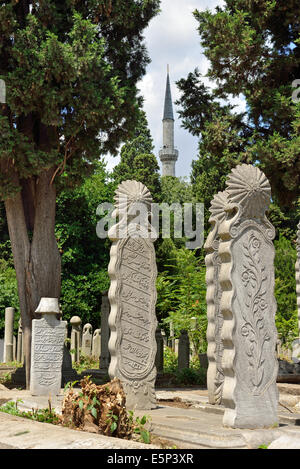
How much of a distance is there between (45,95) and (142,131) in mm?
23783

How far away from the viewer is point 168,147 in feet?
193

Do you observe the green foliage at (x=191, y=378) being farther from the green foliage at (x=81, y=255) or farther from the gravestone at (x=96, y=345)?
the green foliage at (x=81, y=255)

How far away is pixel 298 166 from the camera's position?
37.1ft

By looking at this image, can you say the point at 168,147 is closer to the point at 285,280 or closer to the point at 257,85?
the point at 285,280

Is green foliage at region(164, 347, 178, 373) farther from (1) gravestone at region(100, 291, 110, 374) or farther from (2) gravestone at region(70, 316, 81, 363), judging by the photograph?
(2) gravestone at region(70, 316, 81, 363)

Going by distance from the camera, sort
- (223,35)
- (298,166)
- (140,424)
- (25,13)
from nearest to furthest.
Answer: (140,424) → (25,13) → (298,166) → (223,35)

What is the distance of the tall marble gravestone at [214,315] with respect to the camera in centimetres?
725

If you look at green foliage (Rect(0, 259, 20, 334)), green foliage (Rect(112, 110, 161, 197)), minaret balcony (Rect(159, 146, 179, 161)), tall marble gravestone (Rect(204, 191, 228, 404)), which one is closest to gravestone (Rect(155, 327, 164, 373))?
tall marble gravestone (Rect(204, 191, 228, 404))

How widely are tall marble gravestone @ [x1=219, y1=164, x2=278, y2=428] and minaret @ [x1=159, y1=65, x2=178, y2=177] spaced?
53.1 m

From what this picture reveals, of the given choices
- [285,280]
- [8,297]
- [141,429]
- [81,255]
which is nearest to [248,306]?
[141,429]

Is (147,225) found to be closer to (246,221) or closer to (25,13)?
(246,221)

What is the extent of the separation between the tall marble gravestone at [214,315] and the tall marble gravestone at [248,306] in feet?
5.71

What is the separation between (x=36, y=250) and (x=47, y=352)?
283cm
